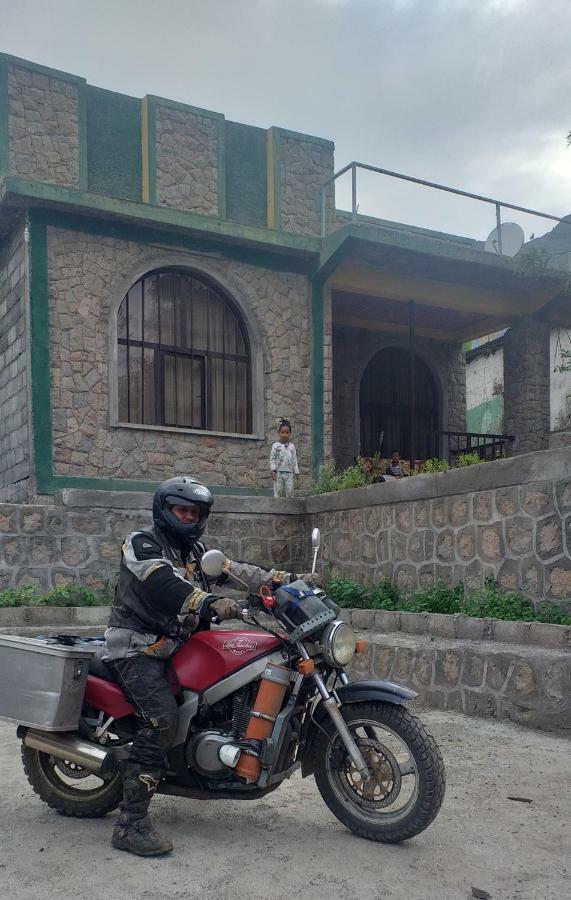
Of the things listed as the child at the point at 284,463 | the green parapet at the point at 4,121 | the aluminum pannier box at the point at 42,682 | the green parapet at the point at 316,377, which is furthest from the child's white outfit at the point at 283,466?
the aluminum pannier box at the point at 42,682

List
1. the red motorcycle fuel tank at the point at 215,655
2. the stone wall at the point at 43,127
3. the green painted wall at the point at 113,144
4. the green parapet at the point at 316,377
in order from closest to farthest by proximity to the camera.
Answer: the red motorcycle fuel tank at the point at 215,655, the stone wall at the point at 43,127, the green painted wall at the point at 113,144, the green parapet at the point at 316,377

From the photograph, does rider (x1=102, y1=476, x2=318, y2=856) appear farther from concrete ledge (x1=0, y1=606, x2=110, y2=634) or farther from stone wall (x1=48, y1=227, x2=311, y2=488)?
stone wall (x1=48, y1=227, x2=311, y2=488)

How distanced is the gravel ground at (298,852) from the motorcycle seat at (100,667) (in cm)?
71

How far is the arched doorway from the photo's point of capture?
17156 millimetres

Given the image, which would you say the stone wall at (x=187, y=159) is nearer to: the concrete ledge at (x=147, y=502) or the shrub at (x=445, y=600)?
the concrete ledge at (x=147, y=502)

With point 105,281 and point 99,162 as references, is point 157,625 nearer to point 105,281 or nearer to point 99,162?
point 105,281

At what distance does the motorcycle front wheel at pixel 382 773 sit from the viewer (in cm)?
369

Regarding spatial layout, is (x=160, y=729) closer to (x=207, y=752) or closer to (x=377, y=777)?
(x=207, y=752)

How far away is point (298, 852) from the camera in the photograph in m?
3.71

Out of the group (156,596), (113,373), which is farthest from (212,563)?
(113,373)

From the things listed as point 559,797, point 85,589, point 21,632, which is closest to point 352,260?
point 85,589

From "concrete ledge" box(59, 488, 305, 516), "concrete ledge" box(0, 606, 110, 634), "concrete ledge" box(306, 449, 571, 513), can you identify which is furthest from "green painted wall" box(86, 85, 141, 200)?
"concrete ledge" box(0, 606, 110, 634)

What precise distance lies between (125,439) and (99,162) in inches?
156

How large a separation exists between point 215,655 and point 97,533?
21.2 ft
